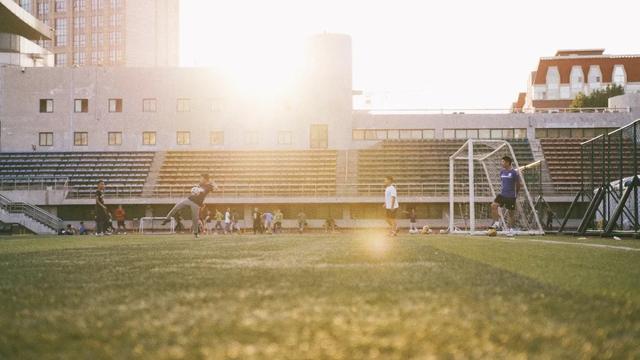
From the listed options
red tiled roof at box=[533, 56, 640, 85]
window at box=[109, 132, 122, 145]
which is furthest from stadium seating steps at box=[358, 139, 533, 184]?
red tiled roof at box=[533, 56, 640, 85]

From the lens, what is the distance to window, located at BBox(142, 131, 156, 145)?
159ft

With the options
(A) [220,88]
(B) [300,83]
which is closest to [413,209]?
(B) [300,83]

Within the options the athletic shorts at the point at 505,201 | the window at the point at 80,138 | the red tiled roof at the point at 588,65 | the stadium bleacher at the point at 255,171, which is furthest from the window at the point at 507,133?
the red tiled roof at the point at 588,65

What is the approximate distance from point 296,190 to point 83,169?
46.1 feet

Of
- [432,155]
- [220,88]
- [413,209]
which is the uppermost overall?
[220,88]

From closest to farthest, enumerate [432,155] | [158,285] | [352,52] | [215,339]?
[215,339], [158,285], [432,155], [352,52]

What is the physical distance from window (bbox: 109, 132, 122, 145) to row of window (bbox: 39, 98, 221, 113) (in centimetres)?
171

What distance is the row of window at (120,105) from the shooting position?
48.6 meters

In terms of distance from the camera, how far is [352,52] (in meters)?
49.6

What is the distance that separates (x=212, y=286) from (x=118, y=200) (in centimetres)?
3783

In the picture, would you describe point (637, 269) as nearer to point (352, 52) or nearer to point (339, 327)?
point (339, 327)

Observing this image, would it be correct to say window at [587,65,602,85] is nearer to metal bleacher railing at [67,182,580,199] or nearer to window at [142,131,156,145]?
metal bleacher railing at [67,182,580,199]

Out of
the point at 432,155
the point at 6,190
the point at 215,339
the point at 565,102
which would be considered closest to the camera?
the point at 215,339

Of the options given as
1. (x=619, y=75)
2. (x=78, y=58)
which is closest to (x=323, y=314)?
(x=619, y=75)
